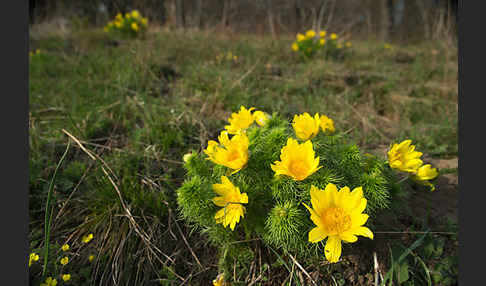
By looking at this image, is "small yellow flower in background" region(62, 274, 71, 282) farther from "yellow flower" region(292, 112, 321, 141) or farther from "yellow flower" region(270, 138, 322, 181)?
"yellow flower" region(292, 112, 321, 141)

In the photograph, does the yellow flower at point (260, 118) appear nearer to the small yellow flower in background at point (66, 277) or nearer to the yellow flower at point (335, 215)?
the yellow flower at point (335, 215)

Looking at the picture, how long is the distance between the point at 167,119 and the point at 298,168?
1.66 metres

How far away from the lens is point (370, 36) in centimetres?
728

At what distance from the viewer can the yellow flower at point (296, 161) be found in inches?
43.6

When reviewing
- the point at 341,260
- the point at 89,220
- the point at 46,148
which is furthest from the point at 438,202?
the point at 46,148

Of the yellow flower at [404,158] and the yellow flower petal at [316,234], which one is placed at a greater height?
the yellow flower at [404,158]

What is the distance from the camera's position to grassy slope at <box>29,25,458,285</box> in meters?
1.59

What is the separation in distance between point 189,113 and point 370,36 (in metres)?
6.75

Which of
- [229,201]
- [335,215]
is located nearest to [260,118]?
[229,201]

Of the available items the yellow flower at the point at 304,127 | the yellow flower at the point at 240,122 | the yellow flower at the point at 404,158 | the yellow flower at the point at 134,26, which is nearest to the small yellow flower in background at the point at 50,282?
the yellow flower at the point at 240,122

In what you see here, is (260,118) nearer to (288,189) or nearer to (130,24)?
(288,189)

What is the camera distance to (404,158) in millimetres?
1420

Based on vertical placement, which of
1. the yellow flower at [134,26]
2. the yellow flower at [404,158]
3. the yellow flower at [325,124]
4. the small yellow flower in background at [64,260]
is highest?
the yellow flower at [134,26]

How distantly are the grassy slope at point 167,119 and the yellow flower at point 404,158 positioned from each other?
0.46 metres
